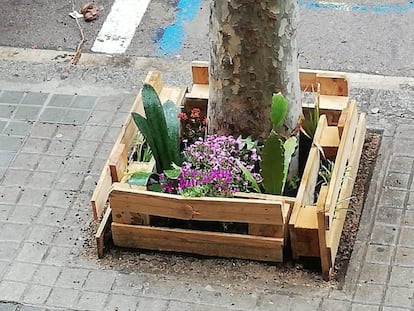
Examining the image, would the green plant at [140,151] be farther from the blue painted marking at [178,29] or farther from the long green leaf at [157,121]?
the blue painted marking at [178,29]

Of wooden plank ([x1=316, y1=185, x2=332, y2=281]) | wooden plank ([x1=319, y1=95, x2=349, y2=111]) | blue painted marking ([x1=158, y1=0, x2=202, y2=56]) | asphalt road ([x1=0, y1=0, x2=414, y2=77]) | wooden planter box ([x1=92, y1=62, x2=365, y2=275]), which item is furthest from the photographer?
blue painted marking ([x1=158, y1=0, x2=202, y2=56])

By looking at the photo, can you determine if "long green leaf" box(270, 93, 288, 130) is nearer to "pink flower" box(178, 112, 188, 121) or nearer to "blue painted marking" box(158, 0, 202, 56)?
"pink flower" box(178, 112, 188, 121)

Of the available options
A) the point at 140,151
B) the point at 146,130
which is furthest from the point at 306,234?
the point at 140,151

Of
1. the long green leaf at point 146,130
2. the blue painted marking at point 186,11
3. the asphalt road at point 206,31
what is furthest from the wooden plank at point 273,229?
the blue painted marking at point 186,11

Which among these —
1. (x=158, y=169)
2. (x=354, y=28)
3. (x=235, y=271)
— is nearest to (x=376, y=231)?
(x=235, y=271)

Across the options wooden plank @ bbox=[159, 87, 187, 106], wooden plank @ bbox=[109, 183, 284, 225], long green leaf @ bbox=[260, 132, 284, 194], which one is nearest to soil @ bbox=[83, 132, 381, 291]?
wooden plank @ bbox=[109, 183, 284, 225]

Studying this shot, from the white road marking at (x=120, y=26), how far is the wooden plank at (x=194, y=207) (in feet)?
7.34

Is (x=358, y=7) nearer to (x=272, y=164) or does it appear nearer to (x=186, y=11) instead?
(x=186, y=11)

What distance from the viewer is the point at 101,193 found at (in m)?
4.93

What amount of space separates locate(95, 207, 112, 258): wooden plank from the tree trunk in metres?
0.72

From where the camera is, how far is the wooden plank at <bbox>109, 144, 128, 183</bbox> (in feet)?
16.1

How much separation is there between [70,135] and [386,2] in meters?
2.76

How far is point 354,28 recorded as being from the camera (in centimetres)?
682

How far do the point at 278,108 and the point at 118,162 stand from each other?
875 mm
